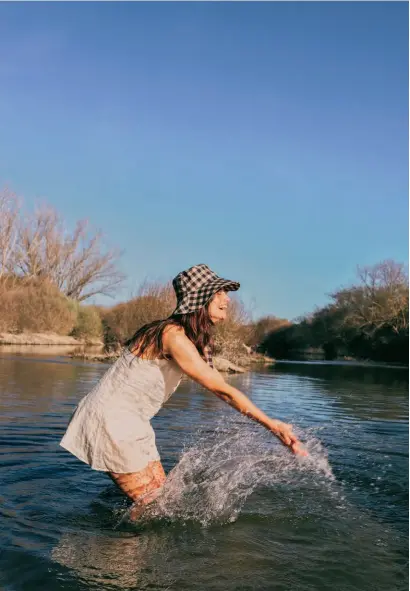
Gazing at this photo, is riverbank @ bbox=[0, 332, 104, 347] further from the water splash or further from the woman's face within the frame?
the woman's face

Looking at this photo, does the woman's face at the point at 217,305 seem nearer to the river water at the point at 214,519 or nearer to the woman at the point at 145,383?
the woman at the point at 145,383

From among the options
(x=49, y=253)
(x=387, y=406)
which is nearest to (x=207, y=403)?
(x=387, y=406)

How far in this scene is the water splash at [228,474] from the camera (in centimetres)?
404

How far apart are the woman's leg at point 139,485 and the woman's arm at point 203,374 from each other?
2.58 ft

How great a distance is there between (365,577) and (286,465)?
2646mm

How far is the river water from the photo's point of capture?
3150mm

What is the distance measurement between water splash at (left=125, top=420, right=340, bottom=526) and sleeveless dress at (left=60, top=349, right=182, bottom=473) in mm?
→ 471

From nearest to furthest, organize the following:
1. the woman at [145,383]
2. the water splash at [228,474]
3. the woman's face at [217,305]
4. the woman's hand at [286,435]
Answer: the woman's hand at [286,435] < the woman at [145,383] < the woman's face at [217,305] < the water splash at [228,474]

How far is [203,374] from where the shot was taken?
3537 mm

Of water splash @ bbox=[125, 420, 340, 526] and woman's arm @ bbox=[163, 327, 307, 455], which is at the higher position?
woman's arm @ bbox=[163, 327, 307, 455]

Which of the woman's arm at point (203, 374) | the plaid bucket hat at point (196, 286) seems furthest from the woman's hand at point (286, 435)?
the plaid bucket hat at point (196, 286)

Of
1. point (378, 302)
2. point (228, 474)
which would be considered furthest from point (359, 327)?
point (228, 474)

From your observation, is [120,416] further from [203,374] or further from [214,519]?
[214,519]

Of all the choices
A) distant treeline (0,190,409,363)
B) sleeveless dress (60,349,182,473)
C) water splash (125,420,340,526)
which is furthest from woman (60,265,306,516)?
distant treeline (0,190,409,363)
